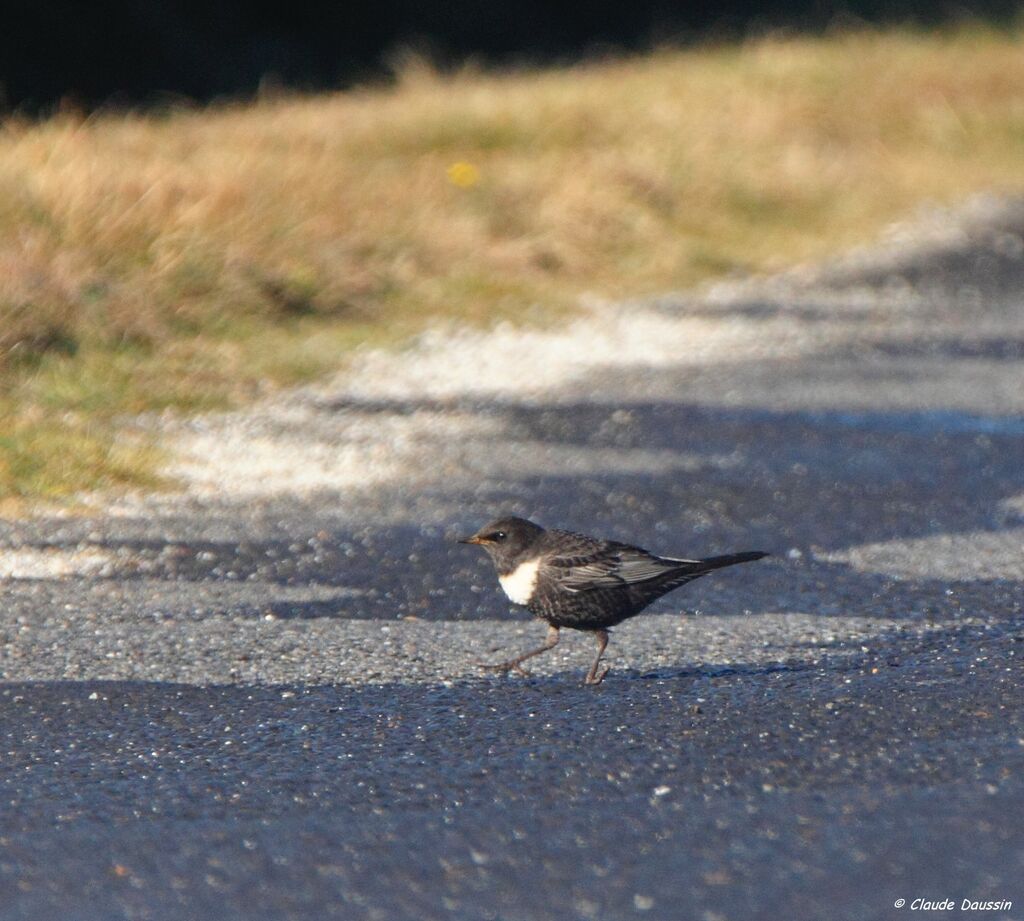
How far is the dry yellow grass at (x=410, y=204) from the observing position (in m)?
9.81

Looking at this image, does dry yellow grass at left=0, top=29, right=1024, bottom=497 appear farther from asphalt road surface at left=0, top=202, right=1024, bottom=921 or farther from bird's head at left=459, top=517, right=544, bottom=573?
bird's head at left=459, top=517, right=544, bottom=573

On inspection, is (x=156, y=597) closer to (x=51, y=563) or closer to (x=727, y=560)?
(x=51, y=563)

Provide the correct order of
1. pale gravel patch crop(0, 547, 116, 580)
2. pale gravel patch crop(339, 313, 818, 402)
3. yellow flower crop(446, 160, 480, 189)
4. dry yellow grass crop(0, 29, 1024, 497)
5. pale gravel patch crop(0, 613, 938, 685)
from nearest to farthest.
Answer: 1. pale gravel patch crop(0, 613, 938, 685)
2. pale gravel patch crop(0, 547, 116, 580)
3. dry yellow grass crop(0, 29, 1024, 497)
4. pale gravel patch crop(339, 313, 818, 402)
5. yellow flower crop(446, 160, 480, 189)

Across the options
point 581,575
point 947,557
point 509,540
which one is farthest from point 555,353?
point 581,575

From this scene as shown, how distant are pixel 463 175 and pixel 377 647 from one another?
10.0 meters

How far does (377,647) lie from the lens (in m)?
5.49

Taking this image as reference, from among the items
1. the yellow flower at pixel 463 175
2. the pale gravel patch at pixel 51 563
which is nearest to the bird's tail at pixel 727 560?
the pale gravel patch at pixel 51 563

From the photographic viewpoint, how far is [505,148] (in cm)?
1662

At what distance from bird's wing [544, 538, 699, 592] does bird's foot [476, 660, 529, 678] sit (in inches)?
12.7

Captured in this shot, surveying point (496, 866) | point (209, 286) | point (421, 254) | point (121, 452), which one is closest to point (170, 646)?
point (496, 866)

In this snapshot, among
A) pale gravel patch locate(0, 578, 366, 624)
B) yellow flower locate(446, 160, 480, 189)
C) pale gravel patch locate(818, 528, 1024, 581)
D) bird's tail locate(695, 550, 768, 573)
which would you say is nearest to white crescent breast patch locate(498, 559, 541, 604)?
bird's tail locate(695, 550, 768, 573)

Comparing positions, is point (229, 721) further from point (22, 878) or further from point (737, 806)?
point (737, 806)

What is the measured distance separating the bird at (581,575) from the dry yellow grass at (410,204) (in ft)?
9.31

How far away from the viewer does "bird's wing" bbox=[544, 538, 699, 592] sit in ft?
16.6
